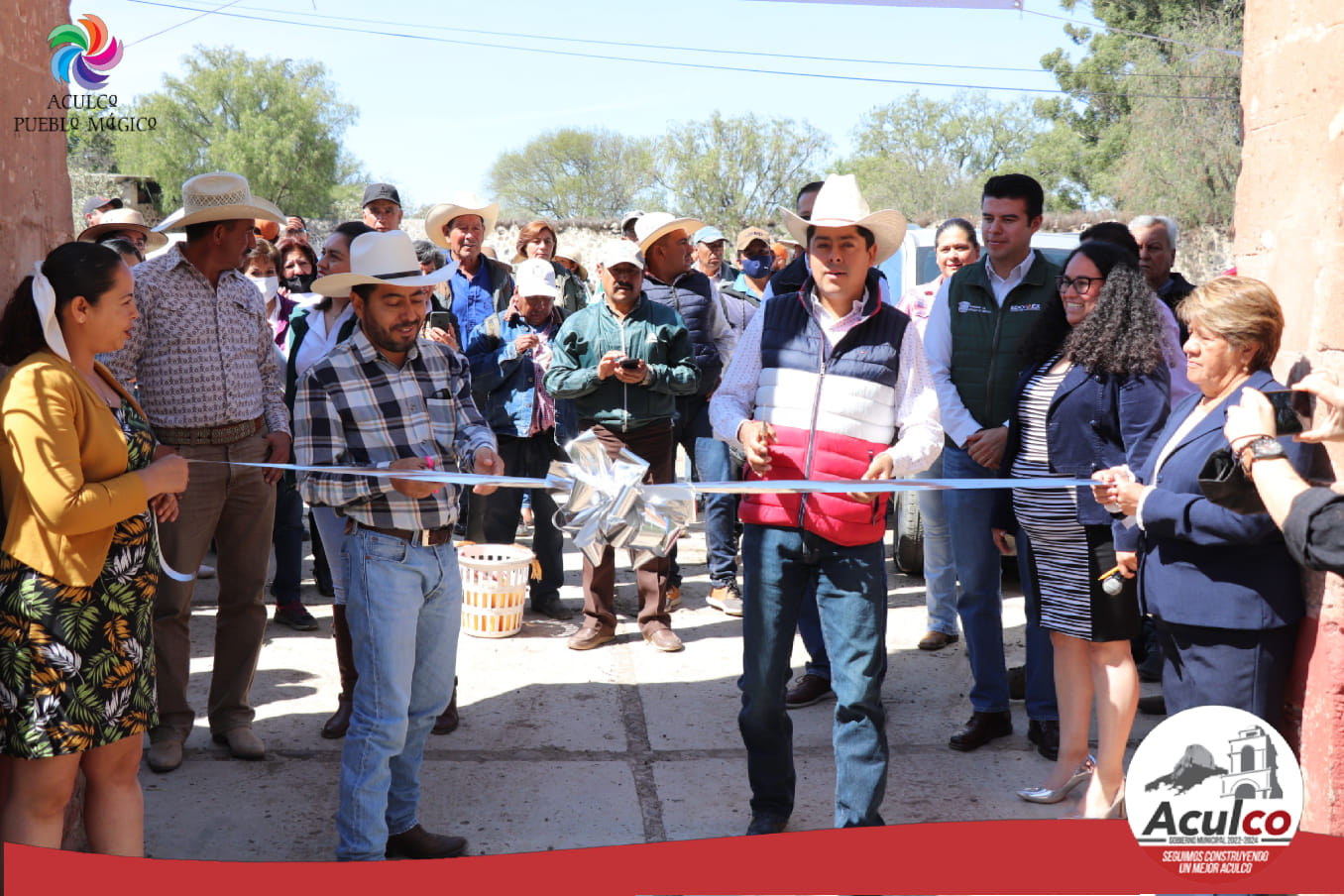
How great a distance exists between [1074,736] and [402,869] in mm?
2510

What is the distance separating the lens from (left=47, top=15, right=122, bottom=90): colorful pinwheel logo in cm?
347

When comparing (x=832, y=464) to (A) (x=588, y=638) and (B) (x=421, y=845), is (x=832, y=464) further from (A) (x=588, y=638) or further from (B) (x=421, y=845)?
(A) (x=588, y=638)

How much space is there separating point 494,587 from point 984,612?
8.87 ft

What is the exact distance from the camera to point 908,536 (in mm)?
7273

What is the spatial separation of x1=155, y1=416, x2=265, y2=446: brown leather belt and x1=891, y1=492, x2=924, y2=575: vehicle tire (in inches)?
168

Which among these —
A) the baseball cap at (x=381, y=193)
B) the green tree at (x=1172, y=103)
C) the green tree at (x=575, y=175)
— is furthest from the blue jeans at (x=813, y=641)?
the green tree at (x=575, y=175)

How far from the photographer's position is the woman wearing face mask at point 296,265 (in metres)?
7.65

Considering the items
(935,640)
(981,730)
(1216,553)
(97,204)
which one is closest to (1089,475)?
(1216,553)

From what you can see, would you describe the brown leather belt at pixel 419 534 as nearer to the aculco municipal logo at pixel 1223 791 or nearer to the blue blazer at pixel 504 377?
the aculco municipal logo at pixel 1223 791

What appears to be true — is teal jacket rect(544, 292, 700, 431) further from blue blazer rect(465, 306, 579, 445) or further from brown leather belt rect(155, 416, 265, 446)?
brown leather belt rect(155, 416, 265, 446)

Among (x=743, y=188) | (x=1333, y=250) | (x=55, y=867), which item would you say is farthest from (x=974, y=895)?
(x=743, y=188)

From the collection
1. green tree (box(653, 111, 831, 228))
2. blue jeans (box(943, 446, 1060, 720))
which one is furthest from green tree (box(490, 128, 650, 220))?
blue jeans (box(943, 446, 1060, 720))

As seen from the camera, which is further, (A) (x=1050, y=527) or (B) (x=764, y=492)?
(A) (x=1050, y=527)

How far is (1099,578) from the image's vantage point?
3.79 m
